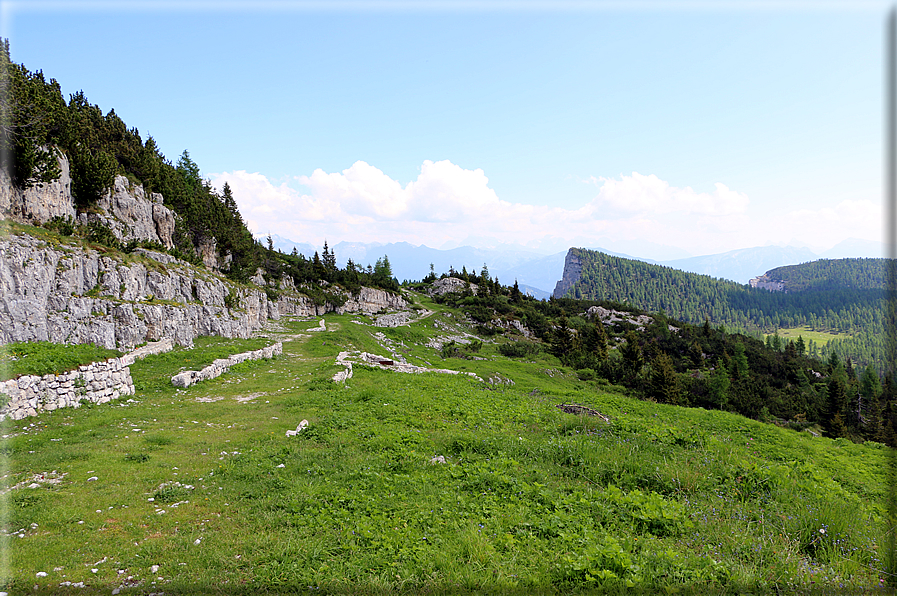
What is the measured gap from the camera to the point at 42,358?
15781mm

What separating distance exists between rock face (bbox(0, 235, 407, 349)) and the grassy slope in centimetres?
1089

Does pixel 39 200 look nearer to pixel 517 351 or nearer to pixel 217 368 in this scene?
pixel 217 368

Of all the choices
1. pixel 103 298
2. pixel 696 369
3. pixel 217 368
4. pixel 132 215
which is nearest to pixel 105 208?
pixel 132 215

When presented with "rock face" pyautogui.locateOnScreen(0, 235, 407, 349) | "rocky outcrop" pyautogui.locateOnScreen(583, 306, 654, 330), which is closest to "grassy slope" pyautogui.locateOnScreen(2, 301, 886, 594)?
"rock face" pyautogui.locateOnScreen(0, 235, 407, 349)

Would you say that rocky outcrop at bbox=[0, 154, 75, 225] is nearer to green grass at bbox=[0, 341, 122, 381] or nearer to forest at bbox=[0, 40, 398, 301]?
forest at bbox=[0, 40, 398, 301]

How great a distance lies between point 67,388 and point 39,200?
23272mm

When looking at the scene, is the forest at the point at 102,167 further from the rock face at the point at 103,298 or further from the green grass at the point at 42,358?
the green grass at the point at 42,358

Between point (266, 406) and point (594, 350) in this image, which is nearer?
point (266, 406)

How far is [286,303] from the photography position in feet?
246

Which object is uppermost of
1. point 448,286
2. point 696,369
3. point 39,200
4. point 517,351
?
point 39,200

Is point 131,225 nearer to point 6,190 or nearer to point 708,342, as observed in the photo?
point 6,190

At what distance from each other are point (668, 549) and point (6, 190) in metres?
42.4

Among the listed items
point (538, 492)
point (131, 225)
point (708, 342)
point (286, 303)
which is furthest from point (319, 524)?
point (708, 342)

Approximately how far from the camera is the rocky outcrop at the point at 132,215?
37.6 meters
